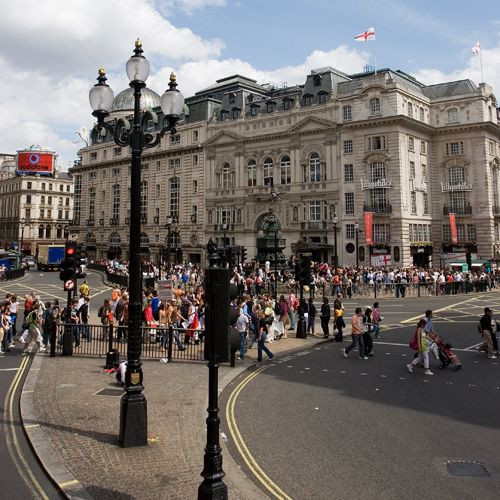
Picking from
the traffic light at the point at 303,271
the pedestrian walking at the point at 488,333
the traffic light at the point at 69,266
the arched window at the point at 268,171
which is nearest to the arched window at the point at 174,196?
the arched window at the point at 268,171

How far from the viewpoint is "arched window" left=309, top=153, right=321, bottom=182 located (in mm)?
54969

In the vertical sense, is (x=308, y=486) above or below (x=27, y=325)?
below

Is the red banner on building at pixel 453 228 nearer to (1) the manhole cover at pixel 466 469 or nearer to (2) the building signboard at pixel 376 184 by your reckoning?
(2) the building signboard at pixel 376 184

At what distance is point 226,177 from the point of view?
62781mm

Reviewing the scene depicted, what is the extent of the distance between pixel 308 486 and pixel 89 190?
81017 millimetres

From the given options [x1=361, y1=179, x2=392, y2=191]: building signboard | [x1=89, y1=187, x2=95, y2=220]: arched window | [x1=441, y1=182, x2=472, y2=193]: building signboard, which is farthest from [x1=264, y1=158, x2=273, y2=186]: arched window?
[x1=89, y1=187, x2=95, y2=220]: arched window

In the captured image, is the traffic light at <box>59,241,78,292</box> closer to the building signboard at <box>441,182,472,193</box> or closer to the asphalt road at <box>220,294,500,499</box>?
the asphalt road at <box>220,294,500,499</box>

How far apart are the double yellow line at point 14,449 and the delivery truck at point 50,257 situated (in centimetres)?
5242

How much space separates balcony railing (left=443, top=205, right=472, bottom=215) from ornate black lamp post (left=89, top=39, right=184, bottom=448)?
49.2 meters

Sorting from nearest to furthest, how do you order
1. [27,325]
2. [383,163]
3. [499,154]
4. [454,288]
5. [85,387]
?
[85,387], [27,325], [454,288], [383,163], [499,154]

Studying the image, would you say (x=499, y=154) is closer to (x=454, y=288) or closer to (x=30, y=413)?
(x=454, y=288)

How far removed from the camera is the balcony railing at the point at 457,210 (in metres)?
52.1

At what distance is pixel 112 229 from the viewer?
250ft

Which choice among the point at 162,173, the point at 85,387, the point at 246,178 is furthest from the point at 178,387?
the point at 162,173
